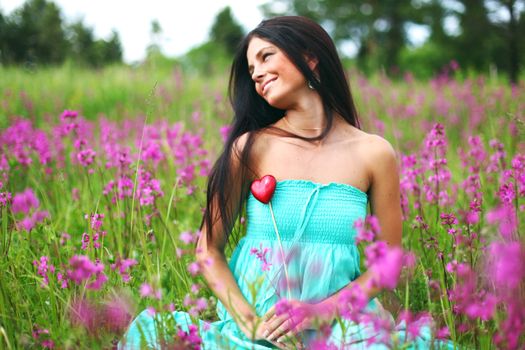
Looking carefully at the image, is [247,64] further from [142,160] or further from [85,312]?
[85,312]

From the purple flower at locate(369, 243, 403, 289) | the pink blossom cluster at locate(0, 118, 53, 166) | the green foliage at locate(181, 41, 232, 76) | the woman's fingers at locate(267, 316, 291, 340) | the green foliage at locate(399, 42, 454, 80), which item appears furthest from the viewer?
the green foliage at locate(181, 41, 232, 76)

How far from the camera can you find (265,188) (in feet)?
7.34

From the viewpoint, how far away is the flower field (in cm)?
169

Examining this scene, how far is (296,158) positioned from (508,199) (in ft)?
3.01

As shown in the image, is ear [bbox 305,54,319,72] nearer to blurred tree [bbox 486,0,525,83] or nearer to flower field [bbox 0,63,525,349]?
flower field [bbox 0,63,525,349]

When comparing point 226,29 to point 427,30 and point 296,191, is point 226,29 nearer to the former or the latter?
point 427,30

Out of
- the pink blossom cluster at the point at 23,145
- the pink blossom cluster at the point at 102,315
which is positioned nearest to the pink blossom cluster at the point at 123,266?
the pink blossom cluster at the point at 102,315

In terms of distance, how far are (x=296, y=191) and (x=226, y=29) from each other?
1782 inches

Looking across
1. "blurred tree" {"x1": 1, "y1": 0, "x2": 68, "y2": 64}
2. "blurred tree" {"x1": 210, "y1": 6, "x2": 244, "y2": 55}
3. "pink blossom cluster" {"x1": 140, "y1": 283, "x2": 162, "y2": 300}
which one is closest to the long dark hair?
"pink blossom cluster" {"x1": 140, "y1": 283, "x2": 162, "y2": 300}

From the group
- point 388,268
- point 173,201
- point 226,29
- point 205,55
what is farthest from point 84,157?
point 205,55

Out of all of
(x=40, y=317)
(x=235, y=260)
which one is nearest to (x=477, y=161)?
(x=235, y=260)

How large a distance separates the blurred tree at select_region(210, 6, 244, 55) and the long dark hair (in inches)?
1691

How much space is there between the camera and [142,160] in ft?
11.0

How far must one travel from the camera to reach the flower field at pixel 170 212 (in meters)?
1.69
